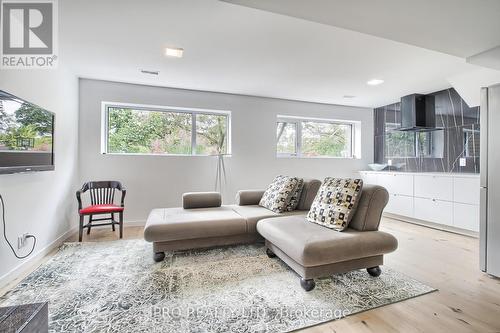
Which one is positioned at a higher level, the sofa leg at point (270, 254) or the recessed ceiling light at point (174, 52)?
the recessed ceiling light at point (174, 52)

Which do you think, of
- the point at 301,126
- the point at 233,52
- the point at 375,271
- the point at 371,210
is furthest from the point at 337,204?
the point at 301,126

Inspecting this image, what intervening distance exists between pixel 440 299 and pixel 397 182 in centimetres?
293

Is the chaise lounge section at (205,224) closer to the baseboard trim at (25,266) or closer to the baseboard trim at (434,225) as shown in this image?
the baseboard trim at (25,266)

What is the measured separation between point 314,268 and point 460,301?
3.57 ft

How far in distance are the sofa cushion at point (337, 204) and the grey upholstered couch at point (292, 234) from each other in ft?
0.27

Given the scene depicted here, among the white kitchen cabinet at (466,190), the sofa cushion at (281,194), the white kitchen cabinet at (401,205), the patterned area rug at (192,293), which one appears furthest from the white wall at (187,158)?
the white kitchen cabinet at (466,190)

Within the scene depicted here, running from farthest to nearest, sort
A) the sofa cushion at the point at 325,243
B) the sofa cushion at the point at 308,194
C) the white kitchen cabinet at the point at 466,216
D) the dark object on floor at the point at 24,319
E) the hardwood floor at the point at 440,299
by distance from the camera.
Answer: the white kitchen cabinet at the point at 466,216 → the sofa cushion at the point at 308,194 → the sofa cushion at the point at 325,243 → the hardwood floor at the point at 440,299 → the dark object on floor at the point at 24,319

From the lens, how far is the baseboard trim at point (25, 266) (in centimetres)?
198

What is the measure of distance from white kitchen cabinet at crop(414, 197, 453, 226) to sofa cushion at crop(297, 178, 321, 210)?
2104 millimetres

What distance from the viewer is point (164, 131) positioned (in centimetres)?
418

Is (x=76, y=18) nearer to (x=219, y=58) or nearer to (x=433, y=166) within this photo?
(x=219, y=58)

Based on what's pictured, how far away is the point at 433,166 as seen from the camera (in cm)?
429

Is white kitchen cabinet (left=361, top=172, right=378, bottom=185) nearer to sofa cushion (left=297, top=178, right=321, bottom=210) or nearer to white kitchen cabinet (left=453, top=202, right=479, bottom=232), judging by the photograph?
white kitchen cabinet (left=453, top=202, right=479, bottom=232)

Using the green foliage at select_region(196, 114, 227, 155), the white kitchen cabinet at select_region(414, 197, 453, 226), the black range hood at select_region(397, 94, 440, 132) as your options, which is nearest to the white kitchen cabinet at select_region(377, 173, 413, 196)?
the white kitchen cabinet at select_region(414, 197, 453, 226)
